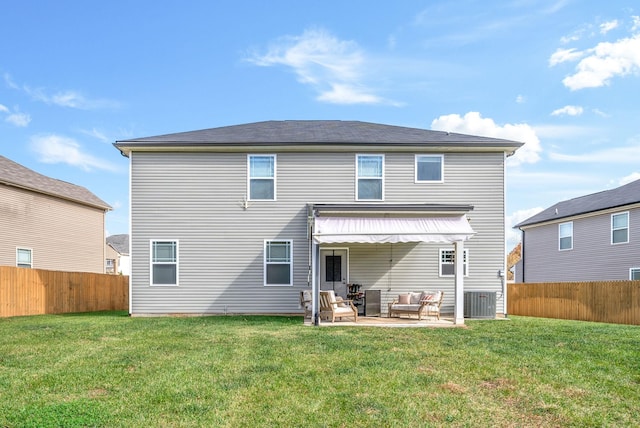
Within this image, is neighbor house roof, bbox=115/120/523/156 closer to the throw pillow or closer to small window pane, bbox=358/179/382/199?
small window pane, bbox=358/179/382/199

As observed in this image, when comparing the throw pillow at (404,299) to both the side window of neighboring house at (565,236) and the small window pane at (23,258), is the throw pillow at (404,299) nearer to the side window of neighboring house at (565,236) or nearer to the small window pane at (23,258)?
the side window of neighboring house at (565,236)

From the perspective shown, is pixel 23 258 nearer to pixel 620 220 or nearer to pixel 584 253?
pixel 584 253

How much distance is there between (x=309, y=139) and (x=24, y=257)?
14151mm

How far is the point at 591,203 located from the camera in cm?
2314

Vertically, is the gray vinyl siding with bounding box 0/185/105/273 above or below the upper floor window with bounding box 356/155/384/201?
below

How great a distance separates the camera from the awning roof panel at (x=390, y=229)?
12.9 meters

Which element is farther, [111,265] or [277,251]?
[111,265]

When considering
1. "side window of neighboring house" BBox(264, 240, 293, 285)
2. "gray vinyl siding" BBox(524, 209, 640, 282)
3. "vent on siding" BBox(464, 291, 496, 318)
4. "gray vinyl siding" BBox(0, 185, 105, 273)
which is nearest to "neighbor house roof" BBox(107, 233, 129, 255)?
"gray vinyl siding" BBox(0, 185, 105, 273)

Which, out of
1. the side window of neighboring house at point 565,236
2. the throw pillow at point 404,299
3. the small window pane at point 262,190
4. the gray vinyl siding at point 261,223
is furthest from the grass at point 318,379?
the side window of neighboring house at point 565,236

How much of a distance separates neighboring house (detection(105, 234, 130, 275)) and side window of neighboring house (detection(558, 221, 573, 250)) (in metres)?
37.7

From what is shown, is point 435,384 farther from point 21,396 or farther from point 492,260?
point 492,260

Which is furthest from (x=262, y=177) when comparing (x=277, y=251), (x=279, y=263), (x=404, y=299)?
(x=404, y=299)

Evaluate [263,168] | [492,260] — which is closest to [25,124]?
[263,168]

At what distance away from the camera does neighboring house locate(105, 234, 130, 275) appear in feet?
152
